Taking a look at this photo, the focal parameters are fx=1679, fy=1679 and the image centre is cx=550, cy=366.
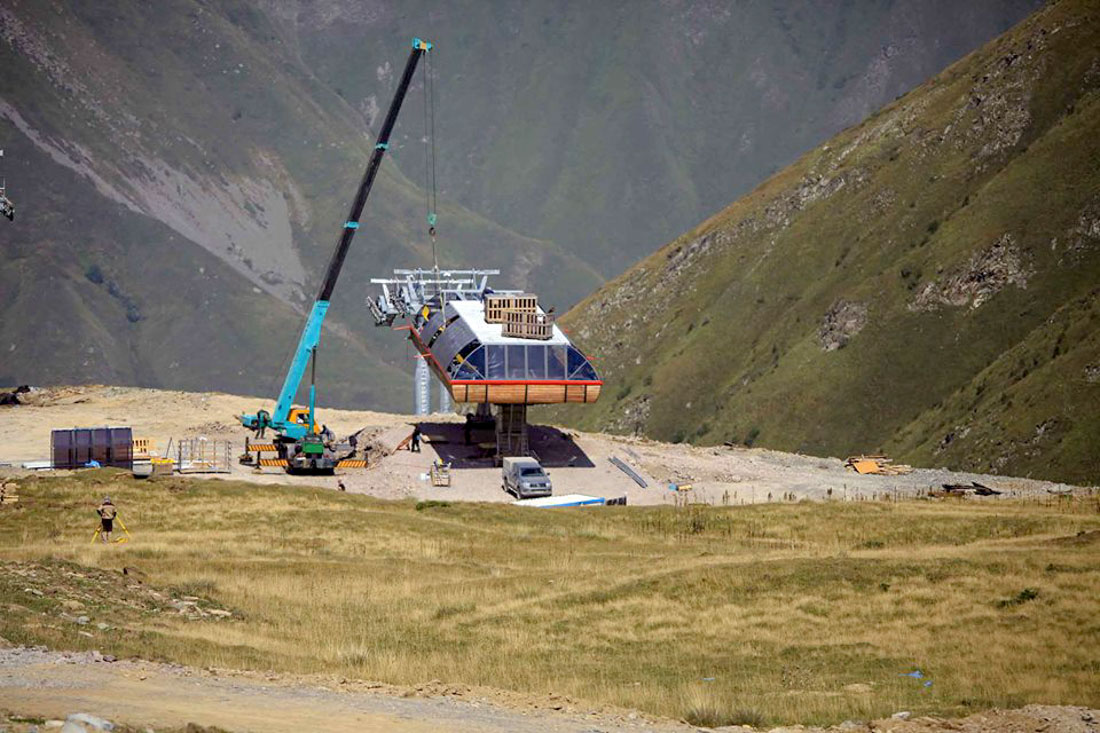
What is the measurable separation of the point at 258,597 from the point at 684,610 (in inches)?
514

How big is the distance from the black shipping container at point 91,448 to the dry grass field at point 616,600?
11951 mm

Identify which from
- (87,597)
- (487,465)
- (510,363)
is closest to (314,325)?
(510,363)

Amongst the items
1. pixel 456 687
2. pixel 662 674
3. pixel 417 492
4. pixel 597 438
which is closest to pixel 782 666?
pixel 662 674

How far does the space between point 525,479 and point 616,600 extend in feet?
110

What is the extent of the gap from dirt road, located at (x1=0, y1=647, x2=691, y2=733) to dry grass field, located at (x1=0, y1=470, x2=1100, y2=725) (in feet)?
7.73

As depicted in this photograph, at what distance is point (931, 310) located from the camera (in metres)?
153

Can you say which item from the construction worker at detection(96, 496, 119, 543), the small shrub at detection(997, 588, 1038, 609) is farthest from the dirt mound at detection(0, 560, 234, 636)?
the small shrub at detection(997, 588, 1038, 609)

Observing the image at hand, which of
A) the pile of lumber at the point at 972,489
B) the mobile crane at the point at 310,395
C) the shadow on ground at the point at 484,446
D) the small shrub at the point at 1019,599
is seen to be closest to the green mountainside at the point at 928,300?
the pile of lumber at the point at 972,489

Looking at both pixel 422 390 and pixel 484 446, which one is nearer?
pixel 484 446

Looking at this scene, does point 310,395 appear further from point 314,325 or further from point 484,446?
point 484,446

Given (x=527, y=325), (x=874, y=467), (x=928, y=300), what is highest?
(x=928, y=300)

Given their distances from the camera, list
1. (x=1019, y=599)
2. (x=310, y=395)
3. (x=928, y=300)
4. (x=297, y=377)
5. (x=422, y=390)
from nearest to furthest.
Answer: (x=1019, y=599) < (x=310, y=395) < (x=297, y=377) < (x=422, y=390) < (x=928, y=300)

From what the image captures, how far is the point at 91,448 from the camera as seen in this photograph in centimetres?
8850

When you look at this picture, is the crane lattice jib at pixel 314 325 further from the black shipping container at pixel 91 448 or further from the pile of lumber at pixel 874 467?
the pile of lumber at pixel 874 467
